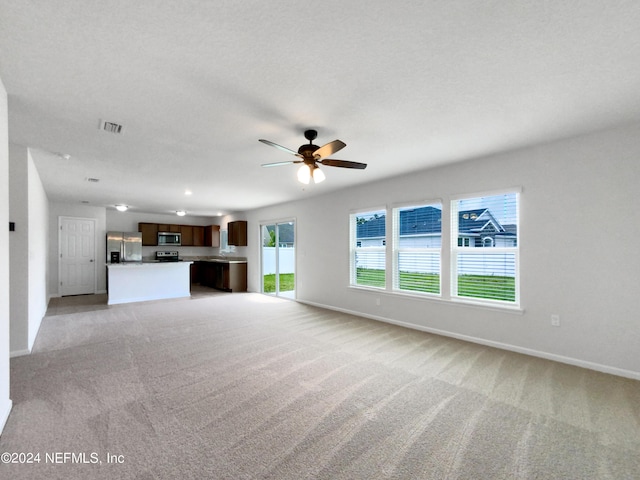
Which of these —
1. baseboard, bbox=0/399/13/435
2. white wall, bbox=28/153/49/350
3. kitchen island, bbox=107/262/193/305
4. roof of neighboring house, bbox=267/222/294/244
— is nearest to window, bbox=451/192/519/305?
roof of neighboring house, bbox=267/222/294/244

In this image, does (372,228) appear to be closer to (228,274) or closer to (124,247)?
(228,274)

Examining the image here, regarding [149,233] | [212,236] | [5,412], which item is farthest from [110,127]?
[212,236]

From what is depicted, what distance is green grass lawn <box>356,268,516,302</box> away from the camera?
376 cm

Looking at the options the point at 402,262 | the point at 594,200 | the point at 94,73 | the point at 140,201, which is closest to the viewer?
the point at 94,73

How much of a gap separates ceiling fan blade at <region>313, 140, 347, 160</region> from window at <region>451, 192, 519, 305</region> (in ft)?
7.74

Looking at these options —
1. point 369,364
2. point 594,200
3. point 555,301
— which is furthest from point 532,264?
point 369,364

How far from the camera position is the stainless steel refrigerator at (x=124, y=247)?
8398 mm

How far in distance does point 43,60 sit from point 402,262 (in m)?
4.71

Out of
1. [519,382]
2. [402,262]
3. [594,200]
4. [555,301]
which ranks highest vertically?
[594,200]

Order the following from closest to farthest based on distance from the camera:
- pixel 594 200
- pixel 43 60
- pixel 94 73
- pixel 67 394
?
pixel 43 60 < pixel 94 73 < pixel 67 394 < pixel 594 200

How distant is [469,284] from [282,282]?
16.4 ft

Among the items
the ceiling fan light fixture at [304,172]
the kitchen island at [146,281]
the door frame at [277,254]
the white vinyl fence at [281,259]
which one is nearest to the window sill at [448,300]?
the door frame at [277,254]

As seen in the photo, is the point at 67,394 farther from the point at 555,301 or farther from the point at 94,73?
the point at 555,301

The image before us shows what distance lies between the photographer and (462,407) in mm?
2363
